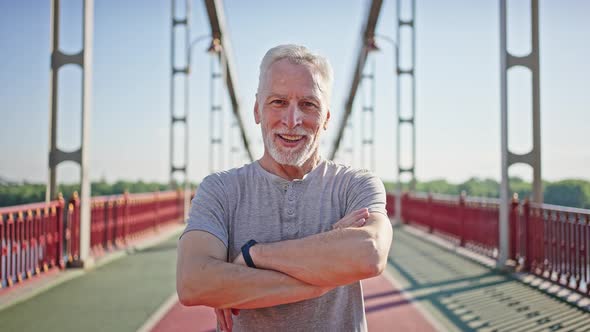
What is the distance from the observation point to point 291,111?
1645 mm

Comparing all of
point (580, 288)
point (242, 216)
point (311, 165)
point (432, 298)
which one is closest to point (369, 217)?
point (311, 165)

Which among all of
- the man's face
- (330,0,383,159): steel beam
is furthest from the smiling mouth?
(330,0,383,159): steel beam

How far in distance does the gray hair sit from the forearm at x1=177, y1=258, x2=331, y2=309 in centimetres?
62

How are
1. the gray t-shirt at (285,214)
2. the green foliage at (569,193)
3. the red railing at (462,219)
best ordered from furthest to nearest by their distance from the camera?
1. the red railing at (462,219)
2. the green foliage at (569,193)
3. the gray t-shirt at (285,214)

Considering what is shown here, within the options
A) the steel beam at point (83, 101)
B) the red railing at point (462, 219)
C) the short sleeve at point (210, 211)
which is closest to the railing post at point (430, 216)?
the red railing at point (462, 219)

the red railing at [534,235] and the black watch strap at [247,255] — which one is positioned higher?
the black watch strap at [247,255]

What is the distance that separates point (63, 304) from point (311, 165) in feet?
15.3

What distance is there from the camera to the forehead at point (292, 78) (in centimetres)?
163

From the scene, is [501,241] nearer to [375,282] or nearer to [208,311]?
[375,282]

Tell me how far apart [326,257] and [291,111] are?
0.49 m

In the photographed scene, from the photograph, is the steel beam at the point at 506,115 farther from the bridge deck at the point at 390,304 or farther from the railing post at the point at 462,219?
the railing post at the point at 462,219

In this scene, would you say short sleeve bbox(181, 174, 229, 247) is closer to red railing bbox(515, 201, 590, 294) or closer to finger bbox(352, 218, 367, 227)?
finger bbox(352, 218, 367, 227)

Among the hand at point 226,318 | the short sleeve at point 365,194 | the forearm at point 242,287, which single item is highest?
the short sleeve at point 365,194

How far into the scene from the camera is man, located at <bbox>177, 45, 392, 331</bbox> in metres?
1.48
